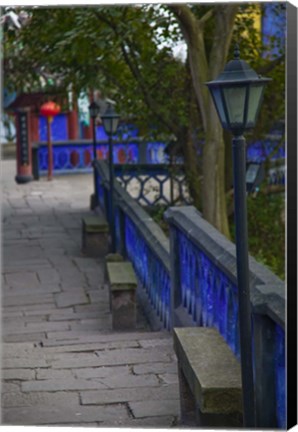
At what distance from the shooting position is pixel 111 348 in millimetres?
7973

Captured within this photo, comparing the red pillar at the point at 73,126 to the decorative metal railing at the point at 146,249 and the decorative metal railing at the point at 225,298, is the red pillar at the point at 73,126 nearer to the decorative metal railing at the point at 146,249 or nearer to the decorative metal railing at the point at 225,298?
the decorative metal railing at the point at 146,249

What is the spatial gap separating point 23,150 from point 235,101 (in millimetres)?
19242

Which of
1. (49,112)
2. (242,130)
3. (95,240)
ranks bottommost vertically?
(95,240)

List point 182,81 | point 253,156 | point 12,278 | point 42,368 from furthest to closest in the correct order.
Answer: point 253,156, point 182,81, point 12,278, point 42,368

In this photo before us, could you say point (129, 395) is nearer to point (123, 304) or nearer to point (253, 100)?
point (253, 100)

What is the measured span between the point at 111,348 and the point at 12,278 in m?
4.84

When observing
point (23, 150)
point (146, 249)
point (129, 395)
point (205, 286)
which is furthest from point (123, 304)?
point (23, 150)

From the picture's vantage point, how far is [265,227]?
1515cm

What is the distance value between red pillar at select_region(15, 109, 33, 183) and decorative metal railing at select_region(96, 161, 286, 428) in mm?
11125

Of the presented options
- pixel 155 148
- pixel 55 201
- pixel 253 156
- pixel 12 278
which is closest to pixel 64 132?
pixel 155 148

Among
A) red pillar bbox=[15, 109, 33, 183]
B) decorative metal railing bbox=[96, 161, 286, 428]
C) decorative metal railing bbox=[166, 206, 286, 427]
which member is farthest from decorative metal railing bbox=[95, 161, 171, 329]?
red pillar bbox=[15, 109, 33, 183]

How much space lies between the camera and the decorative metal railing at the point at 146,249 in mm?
9203

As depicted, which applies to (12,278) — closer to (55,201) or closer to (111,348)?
(111,348)

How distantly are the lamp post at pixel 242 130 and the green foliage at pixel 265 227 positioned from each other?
31.2 feet
